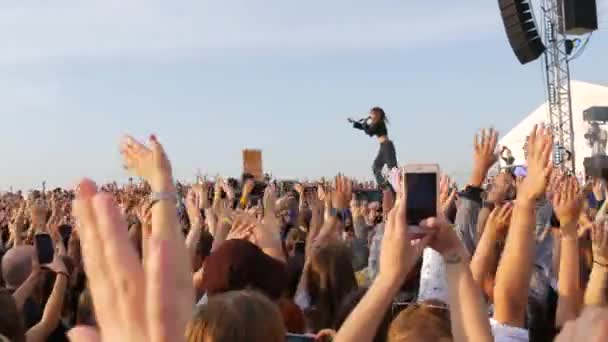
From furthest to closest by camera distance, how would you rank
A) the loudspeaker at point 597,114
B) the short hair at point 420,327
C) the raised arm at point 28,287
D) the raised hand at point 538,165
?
the loudspeaker at point 597,114, the raised arm at point 28,287, the raised hand at point 538,165, the short hair at point 420,327

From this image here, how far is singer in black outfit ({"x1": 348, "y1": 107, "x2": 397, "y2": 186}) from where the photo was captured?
890 centimetres

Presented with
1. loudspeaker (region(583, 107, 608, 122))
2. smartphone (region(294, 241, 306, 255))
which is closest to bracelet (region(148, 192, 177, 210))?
smartphone (region(294, 241, 306, 255))

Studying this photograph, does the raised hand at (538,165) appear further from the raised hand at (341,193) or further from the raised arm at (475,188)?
the raised hand at (341,193)

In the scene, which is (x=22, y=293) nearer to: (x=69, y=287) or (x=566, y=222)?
(x=69, y=287)

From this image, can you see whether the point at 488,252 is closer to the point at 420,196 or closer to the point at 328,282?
the point at 328,282

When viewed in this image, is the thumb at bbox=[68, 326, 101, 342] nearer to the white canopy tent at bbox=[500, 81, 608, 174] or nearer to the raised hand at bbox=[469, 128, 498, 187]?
the raised hand at bbox=[469, 128, 498, 187]

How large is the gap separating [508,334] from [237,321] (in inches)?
47.2

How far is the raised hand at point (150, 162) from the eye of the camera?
5.77 feet

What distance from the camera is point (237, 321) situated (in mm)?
1876

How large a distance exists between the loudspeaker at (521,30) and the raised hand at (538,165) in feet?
57.3

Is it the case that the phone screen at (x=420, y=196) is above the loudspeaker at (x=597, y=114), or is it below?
below

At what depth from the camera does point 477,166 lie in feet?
12.8

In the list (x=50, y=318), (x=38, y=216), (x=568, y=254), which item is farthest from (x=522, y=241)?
(x=38, y=216)

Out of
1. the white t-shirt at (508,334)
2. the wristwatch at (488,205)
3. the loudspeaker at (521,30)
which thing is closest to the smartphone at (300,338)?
the white t-shirt at (508,334)
